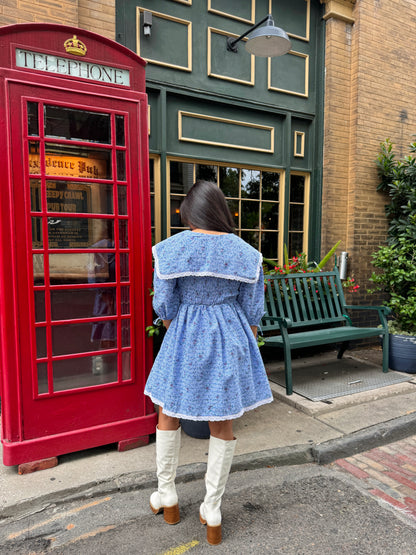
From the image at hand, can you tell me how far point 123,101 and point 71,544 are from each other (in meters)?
2.91

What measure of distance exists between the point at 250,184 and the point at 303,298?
1780 millimetres

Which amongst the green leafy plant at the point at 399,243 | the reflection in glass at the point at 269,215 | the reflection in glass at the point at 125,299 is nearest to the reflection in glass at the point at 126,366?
the reflection in glass at the point at 125,299

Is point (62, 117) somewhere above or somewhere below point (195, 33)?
→ below

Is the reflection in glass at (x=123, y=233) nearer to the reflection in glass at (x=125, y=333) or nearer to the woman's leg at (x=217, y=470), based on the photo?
the reflection in glass at (x=125, y=333)

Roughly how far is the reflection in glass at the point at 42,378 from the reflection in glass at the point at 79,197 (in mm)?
1120

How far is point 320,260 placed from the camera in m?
5.85

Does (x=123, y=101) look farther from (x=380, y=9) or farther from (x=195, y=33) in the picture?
(x=380, y=9)

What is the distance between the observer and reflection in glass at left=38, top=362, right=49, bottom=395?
2717 millimetres

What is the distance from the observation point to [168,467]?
7.19 feet

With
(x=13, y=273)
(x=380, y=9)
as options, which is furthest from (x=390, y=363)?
(x=380, y=9)

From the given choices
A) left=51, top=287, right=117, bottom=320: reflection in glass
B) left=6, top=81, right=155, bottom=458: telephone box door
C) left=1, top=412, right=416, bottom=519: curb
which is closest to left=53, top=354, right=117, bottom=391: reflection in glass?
left=6, top=81, right=155, bottom=458: telephone box door

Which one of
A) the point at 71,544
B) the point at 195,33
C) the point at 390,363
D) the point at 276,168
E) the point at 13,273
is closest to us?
the point at 71,544

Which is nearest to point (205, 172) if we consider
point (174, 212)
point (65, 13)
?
point (174, 212)

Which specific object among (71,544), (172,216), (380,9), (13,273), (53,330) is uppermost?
(380,9)
